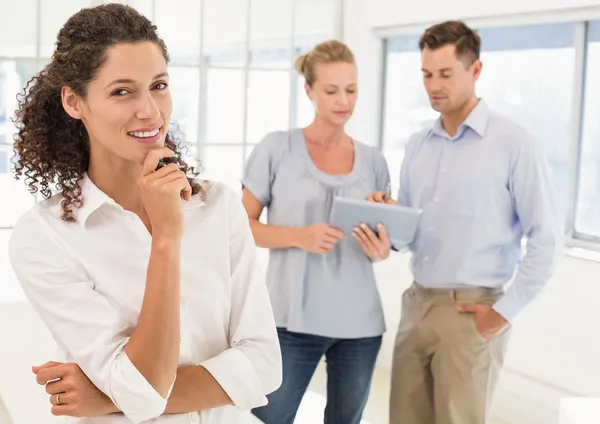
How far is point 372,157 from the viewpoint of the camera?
10.1 feet

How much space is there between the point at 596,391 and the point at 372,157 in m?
1.76

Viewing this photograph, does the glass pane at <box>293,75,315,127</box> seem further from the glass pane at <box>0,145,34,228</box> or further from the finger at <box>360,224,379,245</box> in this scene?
the finger at <box>360,224,379,245</box>

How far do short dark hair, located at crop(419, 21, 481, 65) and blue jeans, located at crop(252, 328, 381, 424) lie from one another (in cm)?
99

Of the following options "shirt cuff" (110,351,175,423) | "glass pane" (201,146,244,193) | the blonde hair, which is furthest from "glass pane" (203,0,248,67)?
"shirt cuff" (110,351,175,423)

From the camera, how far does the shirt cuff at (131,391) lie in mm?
1476

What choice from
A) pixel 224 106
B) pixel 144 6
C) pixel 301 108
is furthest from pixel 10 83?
Result: pixel 301 108

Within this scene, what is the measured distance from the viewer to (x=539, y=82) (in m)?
4.55

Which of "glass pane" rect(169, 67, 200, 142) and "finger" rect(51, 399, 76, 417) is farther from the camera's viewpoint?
"glass pane" rect(169, 67, 200, 142)

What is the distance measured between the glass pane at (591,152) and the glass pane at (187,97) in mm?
2100

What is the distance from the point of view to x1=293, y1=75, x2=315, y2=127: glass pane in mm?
5457

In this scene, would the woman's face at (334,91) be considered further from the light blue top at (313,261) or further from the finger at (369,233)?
the finger at (369,233)

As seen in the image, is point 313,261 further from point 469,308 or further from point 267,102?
point 267,102

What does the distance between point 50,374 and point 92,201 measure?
31 cm

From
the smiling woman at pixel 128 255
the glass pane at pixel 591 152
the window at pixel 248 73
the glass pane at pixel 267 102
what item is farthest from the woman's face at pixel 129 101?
the glass pane at pixel 267 102
